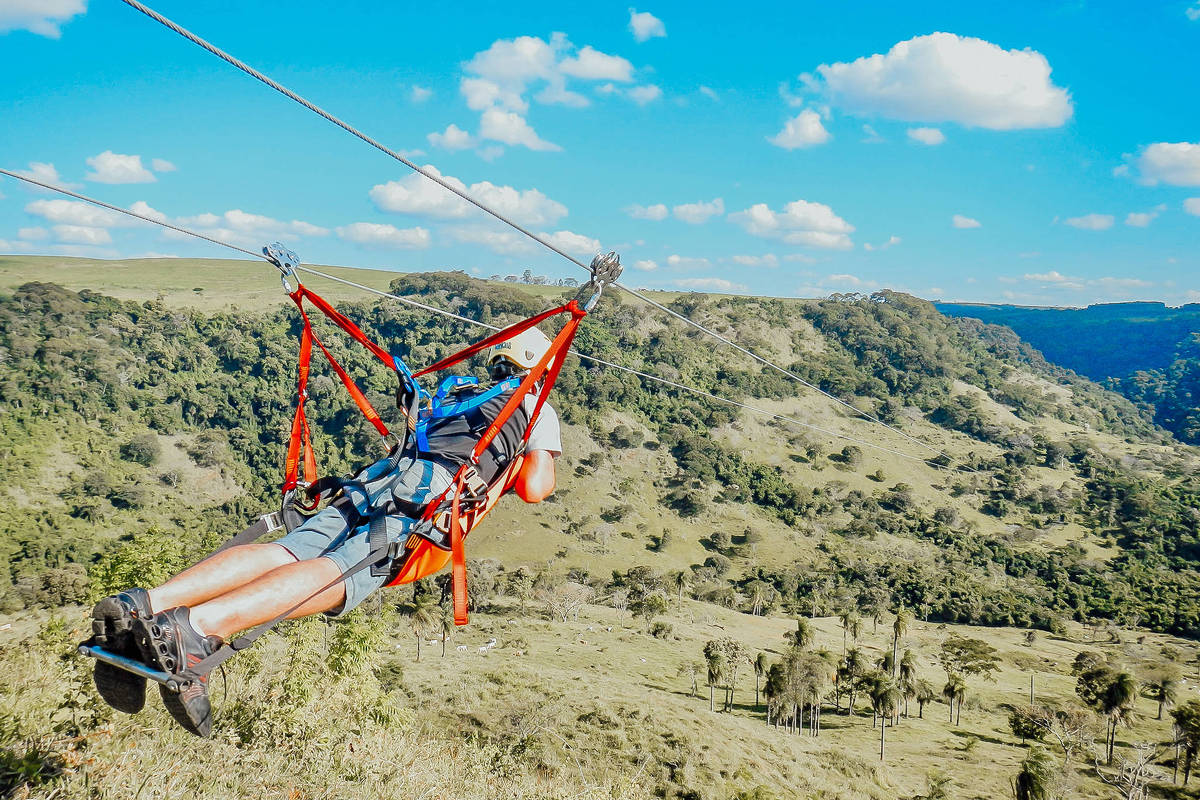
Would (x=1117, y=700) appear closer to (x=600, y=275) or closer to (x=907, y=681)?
(x=907, y=681)

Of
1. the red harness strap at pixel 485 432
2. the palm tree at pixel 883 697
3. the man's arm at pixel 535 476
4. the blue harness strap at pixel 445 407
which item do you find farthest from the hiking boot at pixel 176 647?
the palm tree at pixel 883 697

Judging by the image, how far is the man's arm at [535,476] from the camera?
5.47 metres

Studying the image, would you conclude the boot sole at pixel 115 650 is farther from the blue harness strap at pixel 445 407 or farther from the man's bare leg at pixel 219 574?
the blue harness strap at pixel 445 407

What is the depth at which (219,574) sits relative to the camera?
3.89 meters

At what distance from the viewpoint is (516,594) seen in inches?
2313

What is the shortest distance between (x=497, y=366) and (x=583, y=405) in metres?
96.2

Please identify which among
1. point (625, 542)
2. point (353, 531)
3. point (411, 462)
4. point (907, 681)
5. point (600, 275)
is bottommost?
point (625, 542)

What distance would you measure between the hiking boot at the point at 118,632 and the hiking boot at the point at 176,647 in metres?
0.10

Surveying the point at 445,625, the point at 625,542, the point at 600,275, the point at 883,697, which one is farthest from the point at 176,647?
the point at 625,542

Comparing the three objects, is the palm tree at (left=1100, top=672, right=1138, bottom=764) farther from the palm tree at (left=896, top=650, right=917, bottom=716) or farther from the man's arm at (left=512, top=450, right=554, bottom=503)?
the man's arm at (left=512, top=450, right=554, bottom=503)

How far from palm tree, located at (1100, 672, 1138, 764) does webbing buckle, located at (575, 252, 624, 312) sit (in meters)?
45.2

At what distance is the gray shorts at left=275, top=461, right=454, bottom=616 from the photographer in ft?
14.1

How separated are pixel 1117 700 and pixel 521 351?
45.6 metres

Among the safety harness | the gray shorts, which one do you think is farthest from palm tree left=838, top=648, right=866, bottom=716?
the gray shorts
